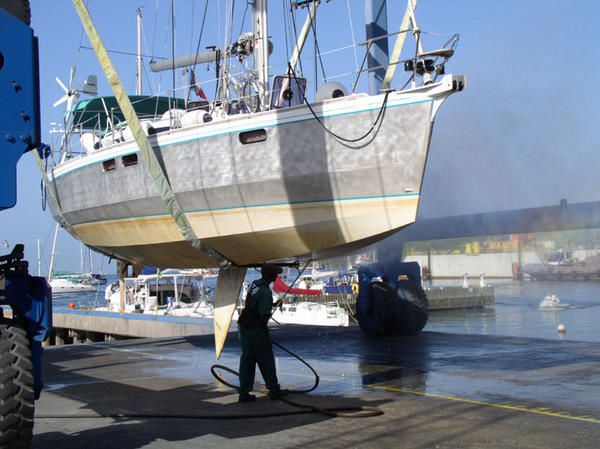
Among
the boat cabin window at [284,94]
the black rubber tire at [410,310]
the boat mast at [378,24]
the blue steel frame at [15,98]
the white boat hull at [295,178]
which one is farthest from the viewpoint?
the black rubber tire at [410,310]

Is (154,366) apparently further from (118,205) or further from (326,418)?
(326,418)

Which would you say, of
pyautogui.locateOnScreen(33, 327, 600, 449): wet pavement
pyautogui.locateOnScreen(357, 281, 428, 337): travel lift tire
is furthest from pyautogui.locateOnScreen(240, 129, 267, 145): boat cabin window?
pyautogui.locateOnScreen(357, 281, 428, 337): travel lift tire

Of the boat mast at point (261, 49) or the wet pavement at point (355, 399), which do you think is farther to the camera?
the boat mast at point (261, 49)

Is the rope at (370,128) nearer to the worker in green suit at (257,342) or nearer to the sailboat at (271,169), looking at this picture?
the sailboat at (271,169)

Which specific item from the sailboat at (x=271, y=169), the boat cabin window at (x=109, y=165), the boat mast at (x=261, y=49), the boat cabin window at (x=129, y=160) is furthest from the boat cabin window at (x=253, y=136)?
the boat cabin window at (x=109, y=165)

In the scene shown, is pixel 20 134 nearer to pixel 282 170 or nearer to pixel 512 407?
pixel 512 407

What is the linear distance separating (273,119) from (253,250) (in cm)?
218

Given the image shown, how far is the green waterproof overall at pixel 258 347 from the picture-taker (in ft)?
28.9

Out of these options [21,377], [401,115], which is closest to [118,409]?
[21,377]

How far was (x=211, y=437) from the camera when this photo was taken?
7012mm

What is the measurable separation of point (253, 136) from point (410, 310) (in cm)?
688

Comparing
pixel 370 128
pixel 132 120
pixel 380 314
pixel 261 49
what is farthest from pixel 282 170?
pixel 380 314

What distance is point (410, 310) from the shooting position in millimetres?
16562

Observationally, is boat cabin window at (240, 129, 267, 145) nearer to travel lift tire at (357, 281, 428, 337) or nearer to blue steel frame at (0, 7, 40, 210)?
blue steel frame at (0, 7, 40, 210)
